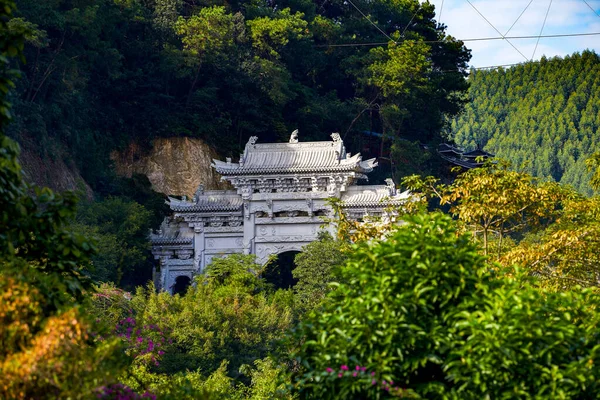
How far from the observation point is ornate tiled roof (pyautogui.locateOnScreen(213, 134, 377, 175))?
30719mm

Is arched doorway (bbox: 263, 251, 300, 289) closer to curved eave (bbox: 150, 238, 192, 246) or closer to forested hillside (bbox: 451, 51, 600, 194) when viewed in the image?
curved eave (bbox: 150, 238, 192, 246)

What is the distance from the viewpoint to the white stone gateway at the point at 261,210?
30797 millimetres

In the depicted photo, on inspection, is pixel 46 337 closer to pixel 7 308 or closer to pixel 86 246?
pixel 7 308

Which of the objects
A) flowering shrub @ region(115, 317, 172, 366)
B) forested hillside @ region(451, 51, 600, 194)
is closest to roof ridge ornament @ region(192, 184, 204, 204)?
flowering shrub @ region(115, 317, 172, 366)

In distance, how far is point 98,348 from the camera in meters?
7.49

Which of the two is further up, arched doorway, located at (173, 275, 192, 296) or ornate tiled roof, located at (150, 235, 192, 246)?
ornate tiled roof, located at (150, 235, 192, 246)

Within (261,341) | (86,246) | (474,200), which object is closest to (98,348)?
(86,246)

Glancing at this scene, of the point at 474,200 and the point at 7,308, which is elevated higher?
the point at 474,200

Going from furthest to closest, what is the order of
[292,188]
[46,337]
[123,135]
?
[123,135]
[292,188]
[46,337]

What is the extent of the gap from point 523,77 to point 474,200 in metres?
51.0

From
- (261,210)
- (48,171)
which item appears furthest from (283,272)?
(48,171)

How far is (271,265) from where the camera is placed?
106ft

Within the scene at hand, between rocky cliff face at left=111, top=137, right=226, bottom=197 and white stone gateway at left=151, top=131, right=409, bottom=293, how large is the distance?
460 cm

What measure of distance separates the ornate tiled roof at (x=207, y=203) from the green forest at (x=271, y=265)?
1.04m
